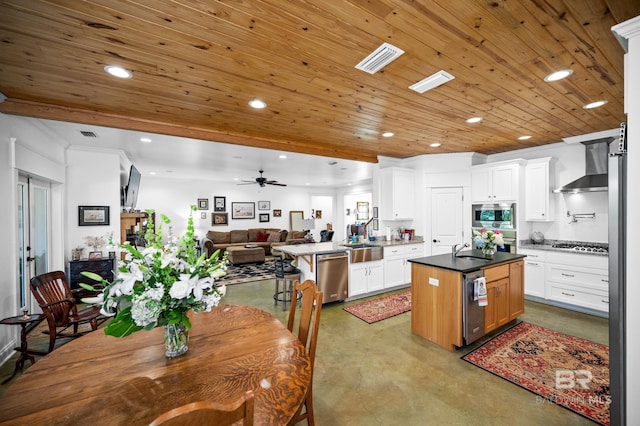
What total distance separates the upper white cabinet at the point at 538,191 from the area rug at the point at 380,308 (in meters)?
2.58

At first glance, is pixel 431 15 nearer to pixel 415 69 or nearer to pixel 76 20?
pixel 415 69

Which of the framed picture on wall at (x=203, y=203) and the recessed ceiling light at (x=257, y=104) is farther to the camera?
the framed picture on wall at (x=203, y=203)

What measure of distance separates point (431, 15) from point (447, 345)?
9.75 ft

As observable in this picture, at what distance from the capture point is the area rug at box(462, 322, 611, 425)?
2.12 metres

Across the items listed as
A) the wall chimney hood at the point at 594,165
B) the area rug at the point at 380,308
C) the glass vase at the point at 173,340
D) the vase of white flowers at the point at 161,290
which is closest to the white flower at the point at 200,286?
the vase of white flowers at the point at 161,290

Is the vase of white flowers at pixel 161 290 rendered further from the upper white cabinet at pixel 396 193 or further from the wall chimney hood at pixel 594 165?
the wall chimney hood at pixel 594 165

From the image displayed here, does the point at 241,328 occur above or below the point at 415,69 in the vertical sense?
below

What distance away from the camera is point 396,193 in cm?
529

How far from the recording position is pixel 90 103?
283cm

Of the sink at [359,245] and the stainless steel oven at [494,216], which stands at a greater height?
the stainless steel oven at [494,216]

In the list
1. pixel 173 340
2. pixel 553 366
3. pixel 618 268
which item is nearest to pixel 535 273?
pixel 553 366

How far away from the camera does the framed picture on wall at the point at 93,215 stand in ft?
14.3

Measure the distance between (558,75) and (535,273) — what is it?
328 cm

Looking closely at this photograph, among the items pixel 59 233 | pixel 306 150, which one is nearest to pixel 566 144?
pixel 306 150
